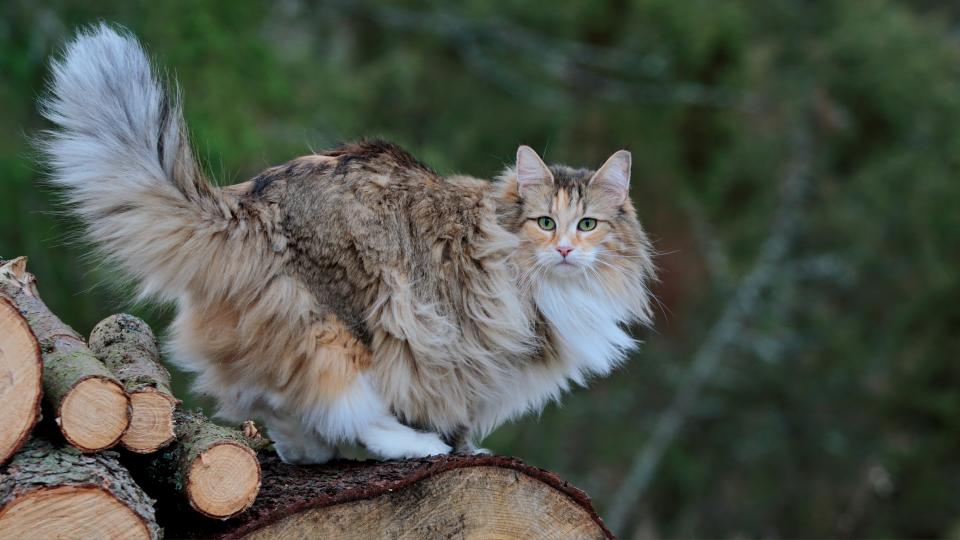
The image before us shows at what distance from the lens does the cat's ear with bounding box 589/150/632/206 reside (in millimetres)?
4012

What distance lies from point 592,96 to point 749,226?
2.18m

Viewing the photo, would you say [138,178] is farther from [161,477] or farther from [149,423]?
[161,477]

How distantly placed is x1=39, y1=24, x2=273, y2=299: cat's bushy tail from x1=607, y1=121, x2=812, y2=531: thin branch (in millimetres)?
8451

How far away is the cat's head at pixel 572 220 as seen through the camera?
391 centimetres

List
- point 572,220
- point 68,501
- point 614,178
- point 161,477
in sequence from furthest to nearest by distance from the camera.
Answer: point 614,178
point 572,220
point 161,477
point 68,501

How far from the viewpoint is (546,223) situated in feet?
12.9

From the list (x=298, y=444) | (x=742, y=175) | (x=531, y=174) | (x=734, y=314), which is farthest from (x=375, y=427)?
(x=734, y=314)

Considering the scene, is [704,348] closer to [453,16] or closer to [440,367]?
[453,16]

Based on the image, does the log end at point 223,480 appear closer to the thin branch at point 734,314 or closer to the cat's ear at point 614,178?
the cat's ear at point 614,178

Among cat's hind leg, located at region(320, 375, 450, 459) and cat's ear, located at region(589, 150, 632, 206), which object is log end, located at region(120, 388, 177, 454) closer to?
cat's hind leg, located at region(320, 375, 450, 459)

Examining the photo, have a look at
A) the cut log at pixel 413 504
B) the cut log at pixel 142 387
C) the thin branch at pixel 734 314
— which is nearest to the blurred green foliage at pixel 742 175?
the thin branch at pixel 734 314

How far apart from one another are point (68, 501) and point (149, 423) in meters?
0.34

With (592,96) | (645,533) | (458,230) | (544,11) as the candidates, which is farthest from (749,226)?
(458,230)

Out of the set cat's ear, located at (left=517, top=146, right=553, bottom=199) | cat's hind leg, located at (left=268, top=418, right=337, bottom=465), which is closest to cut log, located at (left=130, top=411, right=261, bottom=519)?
cat's hind leg, located at (left=268, top=418, right=337, bottom=465)
